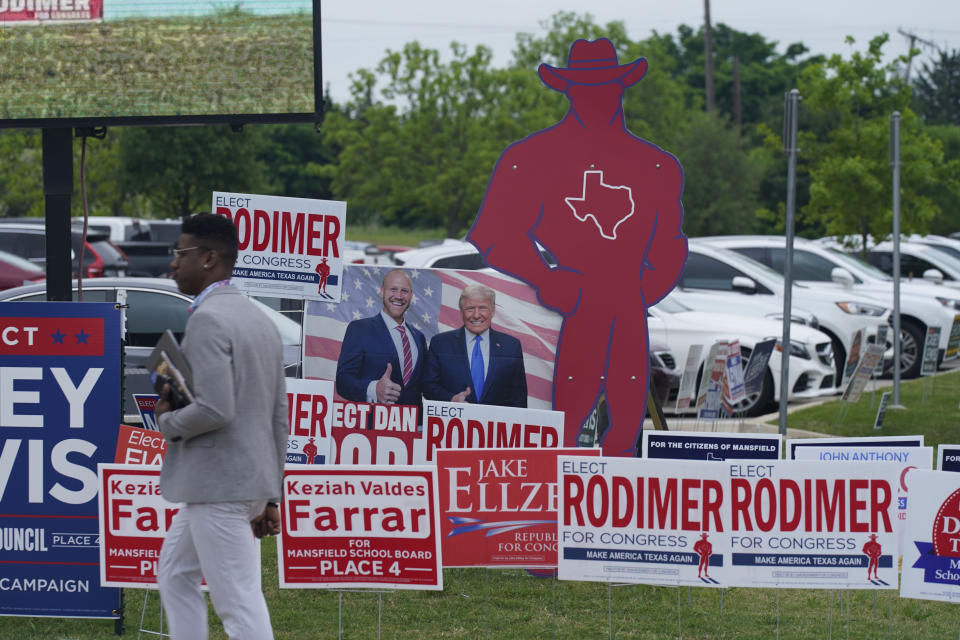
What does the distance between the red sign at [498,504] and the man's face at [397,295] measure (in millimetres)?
1438

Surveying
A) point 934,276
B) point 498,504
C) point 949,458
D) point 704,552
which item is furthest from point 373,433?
point 934,276

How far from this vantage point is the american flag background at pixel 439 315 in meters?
7.09

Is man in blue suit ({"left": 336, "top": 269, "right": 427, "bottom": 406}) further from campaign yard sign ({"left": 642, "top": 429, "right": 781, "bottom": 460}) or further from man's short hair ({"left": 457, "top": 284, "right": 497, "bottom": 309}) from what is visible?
campaign yard sign ({"left": 642, "top": 429, "right": 781, "bottom": 460})

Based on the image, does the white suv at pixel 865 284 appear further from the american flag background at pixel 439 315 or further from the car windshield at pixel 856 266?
the american flag background at pixel 439 315

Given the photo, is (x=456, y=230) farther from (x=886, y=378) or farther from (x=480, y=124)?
(x=886, y=378)

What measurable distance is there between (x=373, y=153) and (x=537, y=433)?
35048 mm

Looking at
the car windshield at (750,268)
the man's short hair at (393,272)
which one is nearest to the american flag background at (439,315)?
the man's short hair at (393,272)

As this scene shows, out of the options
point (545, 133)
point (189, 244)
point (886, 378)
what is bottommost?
point (886, 378)

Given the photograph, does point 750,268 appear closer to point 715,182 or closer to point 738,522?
point 738,522

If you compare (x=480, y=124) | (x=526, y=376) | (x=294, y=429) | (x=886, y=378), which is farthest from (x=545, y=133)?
(x=480, y=124)

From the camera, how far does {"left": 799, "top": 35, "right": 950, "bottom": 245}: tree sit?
22062mm

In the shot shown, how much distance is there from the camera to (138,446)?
569 cm

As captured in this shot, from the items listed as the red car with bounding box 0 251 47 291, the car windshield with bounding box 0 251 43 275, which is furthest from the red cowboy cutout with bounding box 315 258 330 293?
the car windshield with bounding box 0 251 43 275

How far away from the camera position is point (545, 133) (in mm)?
6984
